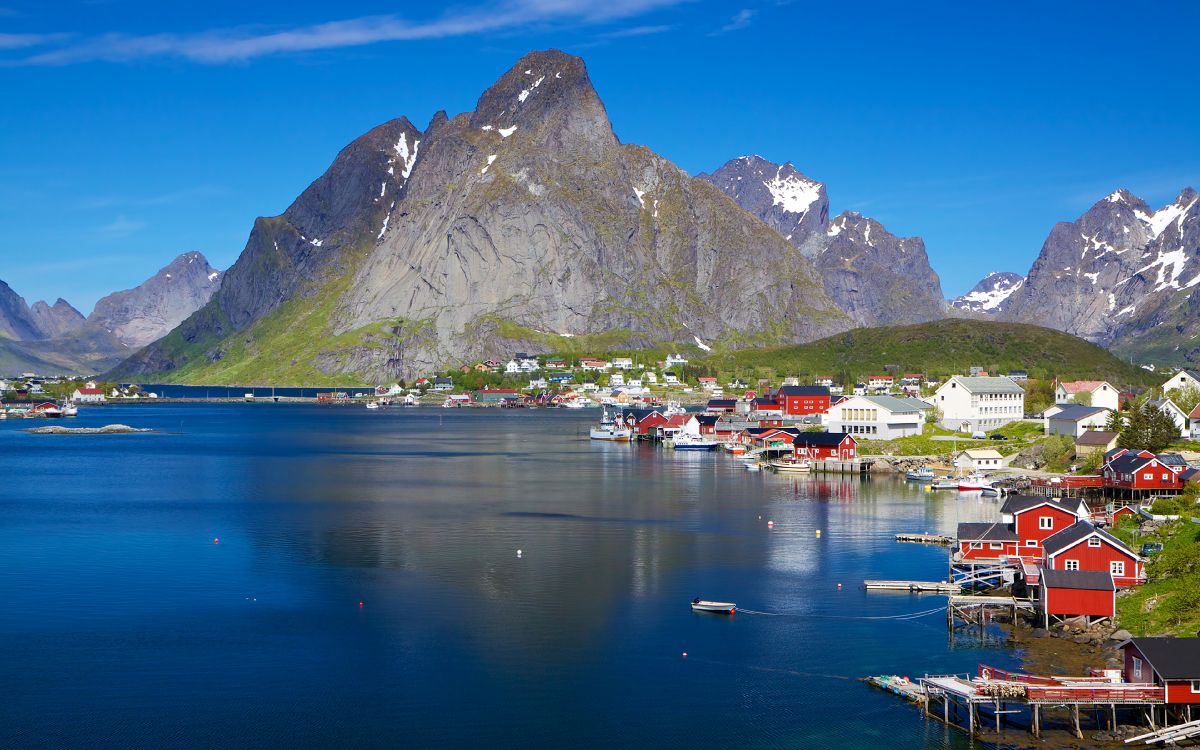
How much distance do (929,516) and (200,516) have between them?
1624 inches

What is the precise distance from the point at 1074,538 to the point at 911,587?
21.0 ft

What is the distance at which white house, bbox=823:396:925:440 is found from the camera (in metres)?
98.5

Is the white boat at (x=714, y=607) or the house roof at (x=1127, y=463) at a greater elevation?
the house roof at (x=1127, y=463)

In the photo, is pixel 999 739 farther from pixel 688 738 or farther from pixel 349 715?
pixel 349 715

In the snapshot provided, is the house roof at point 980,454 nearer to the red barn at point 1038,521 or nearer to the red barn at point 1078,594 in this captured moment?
the red barn at point 1038,521

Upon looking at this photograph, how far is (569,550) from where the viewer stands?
2039 inches

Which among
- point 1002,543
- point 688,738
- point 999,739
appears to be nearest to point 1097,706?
point 999,739

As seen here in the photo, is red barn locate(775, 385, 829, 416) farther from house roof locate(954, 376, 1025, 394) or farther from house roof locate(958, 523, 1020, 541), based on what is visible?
house roof locate(958, 523, 1020, 541)

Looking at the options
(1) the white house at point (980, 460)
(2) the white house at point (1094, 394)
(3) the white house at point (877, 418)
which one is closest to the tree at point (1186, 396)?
(2) the white house at point (1094, 394)

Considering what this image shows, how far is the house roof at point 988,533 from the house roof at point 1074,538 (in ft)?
12.2

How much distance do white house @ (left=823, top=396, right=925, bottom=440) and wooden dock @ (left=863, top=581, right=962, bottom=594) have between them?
56.3 m

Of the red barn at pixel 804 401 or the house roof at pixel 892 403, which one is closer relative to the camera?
the house roof at pixel 892 403

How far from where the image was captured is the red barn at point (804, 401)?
12768 cm

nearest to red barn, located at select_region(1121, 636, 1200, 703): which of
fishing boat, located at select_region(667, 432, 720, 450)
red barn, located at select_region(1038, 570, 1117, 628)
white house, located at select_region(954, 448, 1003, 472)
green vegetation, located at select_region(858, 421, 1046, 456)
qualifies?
red barn, located at select_region(1038, 570, 1117, 628)
